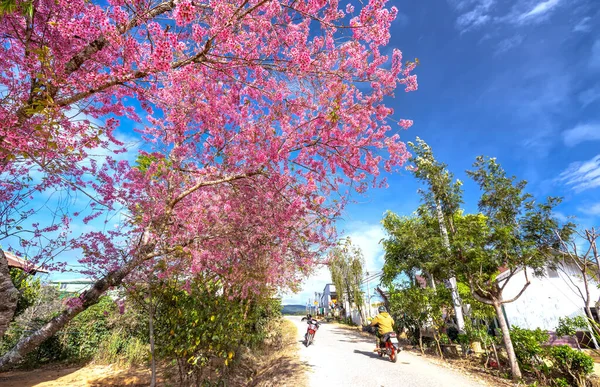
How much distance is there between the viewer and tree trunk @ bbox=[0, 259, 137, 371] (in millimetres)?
3854

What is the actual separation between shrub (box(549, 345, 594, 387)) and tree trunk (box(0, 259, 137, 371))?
1015 centimetres

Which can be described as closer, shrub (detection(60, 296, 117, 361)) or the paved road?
the paved road

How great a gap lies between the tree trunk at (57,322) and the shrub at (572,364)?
10152 mm

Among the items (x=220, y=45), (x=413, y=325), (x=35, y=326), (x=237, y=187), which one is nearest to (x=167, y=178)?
(x=237, y=187)

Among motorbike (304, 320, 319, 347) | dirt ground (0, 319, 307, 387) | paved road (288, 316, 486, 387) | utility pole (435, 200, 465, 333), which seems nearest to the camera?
paved road (288, 316, 486, 387)

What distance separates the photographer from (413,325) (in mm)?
13688

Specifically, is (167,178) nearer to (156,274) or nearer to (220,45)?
(156,274)

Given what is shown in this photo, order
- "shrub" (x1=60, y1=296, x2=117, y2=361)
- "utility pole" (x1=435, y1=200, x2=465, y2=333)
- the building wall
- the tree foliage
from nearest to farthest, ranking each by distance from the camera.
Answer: "utility pole" (x1=435, y1=200, x2=465, y2=333) < "shrub" (x1=60, y1=296, x2=117, y2=361) < the building wall < the tree foliage

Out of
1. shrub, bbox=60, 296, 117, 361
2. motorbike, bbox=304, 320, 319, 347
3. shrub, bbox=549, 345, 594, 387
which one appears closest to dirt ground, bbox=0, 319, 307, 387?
shrub, bbox=60, 296, 117, 361

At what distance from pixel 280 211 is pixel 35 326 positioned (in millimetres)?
12064

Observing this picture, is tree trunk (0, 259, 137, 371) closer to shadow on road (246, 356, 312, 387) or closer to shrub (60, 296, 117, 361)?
shadow on road (246, 356, 312, 387)

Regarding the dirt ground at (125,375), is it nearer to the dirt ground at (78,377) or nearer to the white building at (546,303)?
the dirt ground at (78,377)

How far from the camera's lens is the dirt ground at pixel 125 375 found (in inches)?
293

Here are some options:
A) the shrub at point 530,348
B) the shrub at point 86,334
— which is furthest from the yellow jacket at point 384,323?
the shrub at point 86,334
